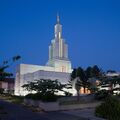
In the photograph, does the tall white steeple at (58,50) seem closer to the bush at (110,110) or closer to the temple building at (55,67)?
the temple building at (55,67)

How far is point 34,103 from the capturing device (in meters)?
31.2

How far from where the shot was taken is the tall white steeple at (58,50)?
119 m

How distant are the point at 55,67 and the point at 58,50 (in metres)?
8.77

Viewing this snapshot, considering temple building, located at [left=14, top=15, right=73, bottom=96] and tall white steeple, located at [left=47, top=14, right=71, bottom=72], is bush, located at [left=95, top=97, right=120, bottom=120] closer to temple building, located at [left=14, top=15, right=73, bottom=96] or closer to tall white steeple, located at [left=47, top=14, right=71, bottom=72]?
temple building, located at [left=14, top=15, right=73, bottom=96]

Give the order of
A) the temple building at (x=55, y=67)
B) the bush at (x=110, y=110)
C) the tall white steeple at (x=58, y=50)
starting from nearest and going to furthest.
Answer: the bush at (x=110, y=110)
the temple building at (x=55, y=67)
the tall white steeple at (x=58, y=50)

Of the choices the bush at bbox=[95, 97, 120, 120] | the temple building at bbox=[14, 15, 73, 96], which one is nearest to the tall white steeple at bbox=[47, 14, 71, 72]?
the temple building at bbox=[14, 15, 73, 96]

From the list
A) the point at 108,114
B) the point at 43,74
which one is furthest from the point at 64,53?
the point at 108,114

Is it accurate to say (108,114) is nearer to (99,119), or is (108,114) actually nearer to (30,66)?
(99,119)

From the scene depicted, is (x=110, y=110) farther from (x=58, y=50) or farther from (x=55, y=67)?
(x=58, y=50)

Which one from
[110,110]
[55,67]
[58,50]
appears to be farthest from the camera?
[58,50]

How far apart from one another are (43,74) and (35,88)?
58051 millimetres

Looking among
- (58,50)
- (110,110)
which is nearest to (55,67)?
(58,50)

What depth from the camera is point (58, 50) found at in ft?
396

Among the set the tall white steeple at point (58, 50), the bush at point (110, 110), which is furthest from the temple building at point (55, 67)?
the bush at point (110, 110)
